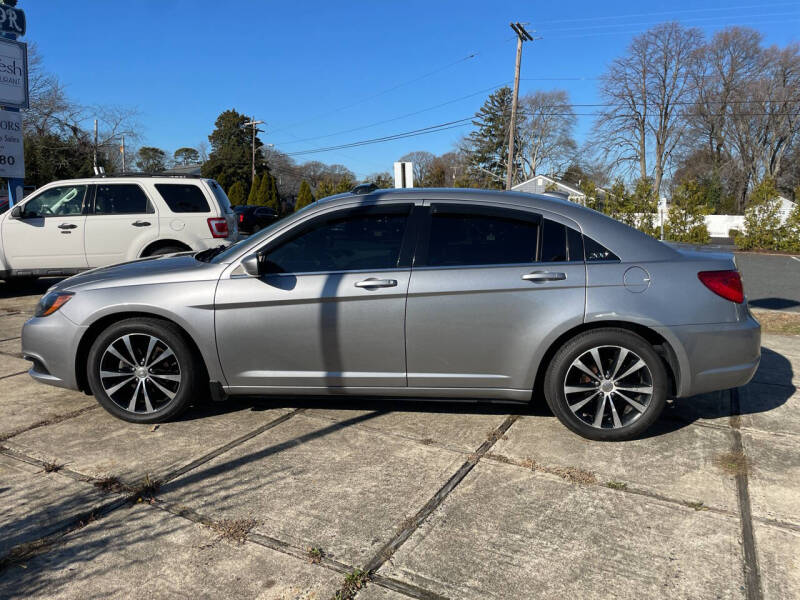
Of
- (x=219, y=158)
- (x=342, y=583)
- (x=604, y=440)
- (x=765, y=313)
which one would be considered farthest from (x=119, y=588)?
(x=219, y=158)

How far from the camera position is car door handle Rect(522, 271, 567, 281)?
3848mm

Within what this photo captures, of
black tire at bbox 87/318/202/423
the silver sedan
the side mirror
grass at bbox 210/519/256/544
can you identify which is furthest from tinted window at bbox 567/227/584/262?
black tire at bbox 87/318/202/423

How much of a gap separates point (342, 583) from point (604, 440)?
7.04ft

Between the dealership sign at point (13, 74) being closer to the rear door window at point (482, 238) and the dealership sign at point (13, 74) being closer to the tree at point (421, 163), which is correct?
the rear door window at point (482, 238)

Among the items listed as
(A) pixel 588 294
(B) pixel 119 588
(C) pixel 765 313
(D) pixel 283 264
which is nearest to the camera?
(B) pixel 119 588

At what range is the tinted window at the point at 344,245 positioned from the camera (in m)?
4.04

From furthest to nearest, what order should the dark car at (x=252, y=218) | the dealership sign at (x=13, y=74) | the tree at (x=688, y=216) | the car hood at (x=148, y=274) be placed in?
the dark car at (x=252, y=218), the tree at (x=688, y=216), the dealership sign at (x=13, y=74), the car hood at (x=148, y=274)

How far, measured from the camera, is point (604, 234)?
395 cm

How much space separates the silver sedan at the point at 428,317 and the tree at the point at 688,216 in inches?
804

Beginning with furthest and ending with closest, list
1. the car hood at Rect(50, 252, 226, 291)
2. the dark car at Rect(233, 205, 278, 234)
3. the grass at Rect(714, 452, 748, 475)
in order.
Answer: the dark car at Rect(233, 205, 278, 234)
the car hood at Rect(50, 252, 226, 291)
the grass at Rect(714, 452, 748, 475)

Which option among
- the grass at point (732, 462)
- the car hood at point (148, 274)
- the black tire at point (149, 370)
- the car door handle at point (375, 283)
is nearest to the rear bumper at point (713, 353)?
the grass at point (732, 462)

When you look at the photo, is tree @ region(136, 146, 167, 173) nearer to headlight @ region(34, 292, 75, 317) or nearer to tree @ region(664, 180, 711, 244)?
tree @ region(664, 180, 711, 244)

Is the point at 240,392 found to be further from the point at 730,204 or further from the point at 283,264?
the point at 730,204

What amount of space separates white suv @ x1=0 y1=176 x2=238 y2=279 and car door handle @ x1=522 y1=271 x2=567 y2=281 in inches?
252
